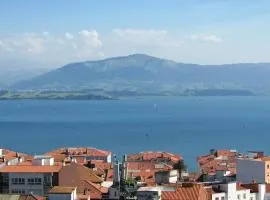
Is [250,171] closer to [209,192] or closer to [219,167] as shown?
[209,192]

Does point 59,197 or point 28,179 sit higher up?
point 28,179

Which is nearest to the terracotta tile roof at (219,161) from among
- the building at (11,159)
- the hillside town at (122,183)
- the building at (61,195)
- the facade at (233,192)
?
the hillside town at (122,183)

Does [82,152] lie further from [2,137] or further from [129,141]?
[2,137]

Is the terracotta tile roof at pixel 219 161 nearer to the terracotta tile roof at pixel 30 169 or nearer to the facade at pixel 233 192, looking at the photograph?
the terracotta tile roof at pixel 30 169

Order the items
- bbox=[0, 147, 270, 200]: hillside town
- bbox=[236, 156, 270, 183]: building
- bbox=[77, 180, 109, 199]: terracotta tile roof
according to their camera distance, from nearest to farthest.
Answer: bbox=[0, 147, 270, 200]: hillside town
bbox=[77, 180, 109, 199]: terracotta tile roof
bbox=[236, 156, 270, 183]: building

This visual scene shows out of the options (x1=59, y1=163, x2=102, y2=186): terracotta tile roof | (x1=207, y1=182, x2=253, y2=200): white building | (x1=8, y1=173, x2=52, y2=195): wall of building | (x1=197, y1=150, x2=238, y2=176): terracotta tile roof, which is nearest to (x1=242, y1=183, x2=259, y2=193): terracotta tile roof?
(x1=207, y1=182, x2=253, y2=200): white building

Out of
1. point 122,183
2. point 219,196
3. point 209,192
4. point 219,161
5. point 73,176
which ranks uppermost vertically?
point 219,161

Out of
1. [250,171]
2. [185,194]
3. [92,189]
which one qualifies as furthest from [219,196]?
[250,171]

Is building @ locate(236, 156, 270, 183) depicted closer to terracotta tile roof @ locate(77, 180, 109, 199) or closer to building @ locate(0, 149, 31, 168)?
terracotta tile roof @ locate(77, 180, 109, 199)
